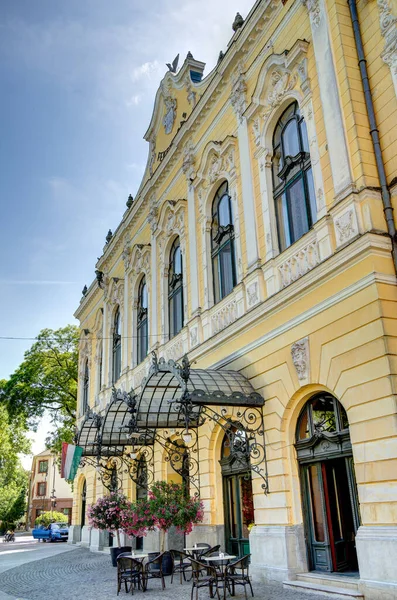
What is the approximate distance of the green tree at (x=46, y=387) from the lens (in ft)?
118

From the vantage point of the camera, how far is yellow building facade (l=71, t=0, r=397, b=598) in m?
9.18

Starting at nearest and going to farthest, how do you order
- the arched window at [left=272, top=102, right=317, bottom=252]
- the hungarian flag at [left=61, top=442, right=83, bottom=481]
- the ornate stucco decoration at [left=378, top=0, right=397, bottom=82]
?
1. the ornate stucco decoration at [left=378, top=0, right=397, bottom=82]
2. the arched window at [left=272, top=102, right=317, bottom=252]
3. the hungarian flag at [left=61, top=442, right=83, bottom=481]

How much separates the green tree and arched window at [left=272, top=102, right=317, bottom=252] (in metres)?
26.7

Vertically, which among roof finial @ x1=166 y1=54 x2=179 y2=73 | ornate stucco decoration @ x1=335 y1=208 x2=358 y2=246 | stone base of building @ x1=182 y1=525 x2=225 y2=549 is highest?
roof finial @ x1=166 y1=54 x2=179 y2=73

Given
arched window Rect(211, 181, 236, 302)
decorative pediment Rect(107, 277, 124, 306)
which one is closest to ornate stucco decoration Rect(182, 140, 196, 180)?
arched window Rect(211, 181, 236, 302)

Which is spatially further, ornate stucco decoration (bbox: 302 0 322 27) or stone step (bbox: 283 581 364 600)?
ornate stucco decoration (bbox: 302 0 322 27)

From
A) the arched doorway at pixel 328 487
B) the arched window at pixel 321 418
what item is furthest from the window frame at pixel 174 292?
the arched doorway at pixel 328 487

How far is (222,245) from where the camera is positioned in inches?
611

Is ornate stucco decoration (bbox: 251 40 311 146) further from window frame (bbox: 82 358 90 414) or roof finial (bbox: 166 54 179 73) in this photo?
window frame (bbox: 82 358 90 414)

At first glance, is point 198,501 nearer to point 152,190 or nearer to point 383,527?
point 383,527

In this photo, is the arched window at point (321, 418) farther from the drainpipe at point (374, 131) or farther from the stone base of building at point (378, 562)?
the drainpipe at point (374, 131)

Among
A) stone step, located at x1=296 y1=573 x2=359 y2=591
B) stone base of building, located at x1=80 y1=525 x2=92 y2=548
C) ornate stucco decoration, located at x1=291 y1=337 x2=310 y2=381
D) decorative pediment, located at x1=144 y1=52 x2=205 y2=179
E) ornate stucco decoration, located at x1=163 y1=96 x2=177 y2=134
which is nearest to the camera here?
stone step, located at x1=296 y1=573 x2=359 y2=591

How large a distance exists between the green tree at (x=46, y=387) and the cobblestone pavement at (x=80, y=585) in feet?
55.6

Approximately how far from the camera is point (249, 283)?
1299cm
